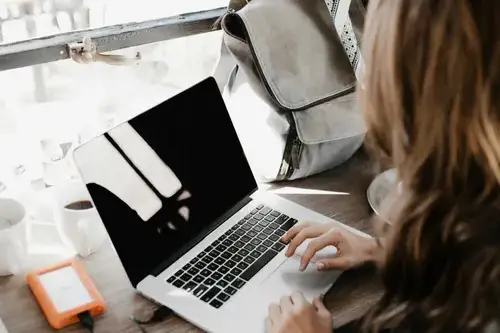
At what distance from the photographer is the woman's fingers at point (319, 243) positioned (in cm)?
104

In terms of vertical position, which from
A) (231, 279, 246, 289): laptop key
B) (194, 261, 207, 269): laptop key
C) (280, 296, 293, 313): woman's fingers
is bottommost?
(280, 296, 293, 313): woman's fingers

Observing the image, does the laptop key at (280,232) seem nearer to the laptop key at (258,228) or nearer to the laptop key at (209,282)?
the laptop key at (258,228)

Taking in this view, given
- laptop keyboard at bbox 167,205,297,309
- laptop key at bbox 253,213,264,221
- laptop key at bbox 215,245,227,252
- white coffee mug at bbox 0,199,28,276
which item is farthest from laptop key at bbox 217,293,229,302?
white coffee mug at bbox 0,199,28,276

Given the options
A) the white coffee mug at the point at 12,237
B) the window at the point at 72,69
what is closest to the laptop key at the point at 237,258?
the white coffee mug at the point at 12,237

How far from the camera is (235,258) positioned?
1.06m

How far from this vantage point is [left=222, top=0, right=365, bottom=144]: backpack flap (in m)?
1.21

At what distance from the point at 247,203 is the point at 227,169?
0.24 ft

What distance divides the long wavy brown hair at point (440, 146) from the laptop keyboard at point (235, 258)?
24cm

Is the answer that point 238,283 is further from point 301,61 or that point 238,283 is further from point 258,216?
point 301,61

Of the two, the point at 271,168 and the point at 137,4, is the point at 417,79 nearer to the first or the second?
the point at 271,168

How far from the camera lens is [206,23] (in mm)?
1408

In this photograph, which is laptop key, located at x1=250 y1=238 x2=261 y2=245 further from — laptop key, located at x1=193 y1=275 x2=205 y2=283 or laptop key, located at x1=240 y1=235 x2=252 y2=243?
laptop key, located at x1=193 y1=275 x2=205 y2=283

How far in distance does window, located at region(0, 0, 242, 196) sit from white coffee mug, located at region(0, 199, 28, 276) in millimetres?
170

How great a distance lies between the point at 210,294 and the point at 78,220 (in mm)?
240
